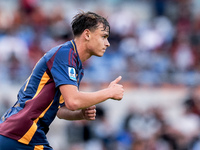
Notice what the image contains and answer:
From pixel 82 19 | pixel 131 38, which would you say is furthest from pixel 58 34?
pixel 82 19

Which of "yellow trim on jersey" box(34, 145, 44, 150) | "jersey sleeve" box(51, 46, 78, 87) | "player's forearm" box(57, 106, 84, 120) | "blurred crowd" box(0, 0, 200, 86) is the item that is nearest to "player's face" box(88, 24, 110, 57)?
"jersey sleeve" box(51, 46, 78, 87)

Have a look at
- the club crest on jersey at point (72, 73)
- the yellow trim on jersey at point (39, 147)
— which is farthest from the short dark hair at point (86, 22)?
the yellow trim on jersey at point (39, 147)

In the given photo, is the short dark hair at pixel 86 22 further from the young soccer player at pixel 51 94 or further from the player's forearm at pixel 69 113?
the player's forearm at pixel 69 113

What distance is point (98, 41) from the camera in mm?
5188

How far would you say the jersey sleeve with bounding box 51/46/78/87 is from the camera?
4840mm

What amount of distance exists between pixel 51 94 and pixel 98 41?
770mm

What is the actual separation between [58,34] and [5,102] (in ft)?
8.59

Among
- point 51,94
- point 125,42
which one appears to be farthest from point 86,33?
point 125,42

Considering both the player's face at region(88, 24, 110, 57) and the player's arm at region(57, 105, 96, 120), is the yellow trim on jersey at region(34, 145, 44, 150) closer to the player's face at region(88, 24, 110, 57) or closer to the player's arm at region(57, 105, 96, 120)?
the player's arm at region(57, 105, 96, 120)

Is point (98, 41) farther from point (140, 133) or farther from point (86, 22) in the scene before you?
point (140, 133)

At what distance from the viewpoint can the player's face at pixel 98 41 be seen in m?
5.18

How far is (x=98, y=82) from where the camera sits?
11758 millimetres

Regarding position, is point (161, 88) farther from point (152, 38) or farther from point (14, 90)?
point (14, 90)

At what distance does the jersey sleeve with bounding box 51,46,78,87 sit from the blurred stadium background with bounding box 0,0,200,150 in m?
5.80
